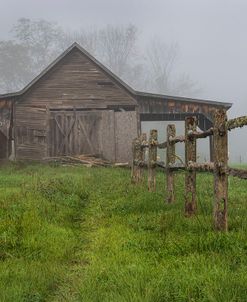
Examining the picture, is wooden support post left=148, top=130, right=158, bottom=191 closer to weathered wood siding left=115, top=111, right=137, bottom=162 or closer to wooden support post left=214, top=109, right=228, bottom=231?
wooden support post left=214, top=109, right=228, bottom=231

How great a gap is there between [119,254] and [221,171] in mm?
1926

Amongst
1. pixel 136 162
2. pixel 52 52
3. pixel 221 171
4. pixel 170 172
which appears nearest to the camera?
pixel 221 171

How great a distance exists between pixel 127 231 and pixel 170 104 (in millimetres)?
19237

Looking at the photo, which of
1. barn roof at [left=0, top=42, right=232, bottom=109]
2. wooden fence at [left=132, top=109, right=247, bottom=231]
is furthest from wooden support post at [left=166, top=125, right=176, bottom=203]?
barn roof at [left=0, top=42, right=232, bottom=109]

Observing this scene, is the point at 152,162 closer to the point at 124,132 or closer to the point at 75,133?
the point at 124,132

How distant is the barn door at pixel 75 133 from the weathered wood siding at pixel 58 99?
0.31 m

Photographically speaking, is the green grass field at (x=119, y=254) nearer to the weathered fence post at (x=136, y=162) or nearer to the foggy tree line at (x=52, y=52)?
the weathered fence post at (x=136, y=162)

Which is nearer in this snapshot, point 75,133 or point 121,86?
point 75,133

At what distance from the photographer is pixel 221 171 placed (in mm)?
6297

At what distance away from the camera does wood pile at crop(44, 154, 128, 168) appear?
23.9 meters

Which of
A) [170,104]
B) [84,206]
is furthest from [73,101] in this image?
[84,206]

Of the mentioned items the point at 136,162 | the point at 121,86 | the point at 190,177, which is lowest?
the point at 190,177

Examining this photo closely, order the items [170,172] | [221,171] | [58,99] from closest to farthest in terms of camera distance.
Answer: [221,171] < [170,172] < [58,99]

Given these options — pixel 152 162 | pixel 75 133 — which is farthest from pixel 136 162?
pixel 75 133
